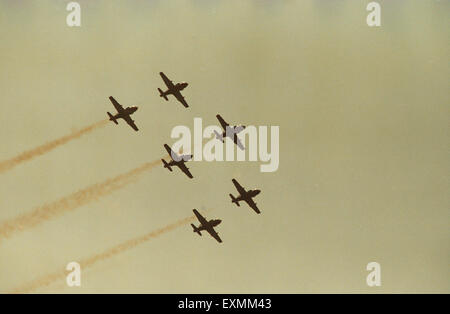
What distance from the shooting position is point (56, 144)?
200 feet

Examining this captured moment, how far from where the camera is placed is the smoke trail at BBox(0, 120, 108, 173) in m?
59.8

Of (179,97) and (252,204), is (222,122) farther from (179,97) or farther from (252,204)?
(252,204)

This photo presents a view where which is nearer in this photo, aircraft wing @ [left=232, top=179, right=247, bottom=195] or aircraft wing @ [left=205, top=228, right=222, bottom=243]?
aircraft wing @ [left=232, top=179, right=247, bottom=195]

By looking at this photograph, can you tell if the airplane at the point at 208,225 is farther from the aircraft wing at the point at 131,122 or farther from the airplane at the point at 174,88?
the airplane at the point at 174,88

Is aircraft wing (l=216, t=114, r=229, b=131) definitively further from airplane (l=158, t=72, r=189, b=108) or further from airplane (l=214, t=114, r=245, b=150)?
airplane (l=158, t=72, r=189, b=108)

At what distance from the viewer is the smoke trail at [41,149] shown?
59.8 meters

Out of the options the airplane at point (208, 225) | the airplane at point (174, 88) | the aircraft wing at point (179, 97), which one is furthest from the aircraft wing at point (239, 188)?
the airplane at point (174, 88)

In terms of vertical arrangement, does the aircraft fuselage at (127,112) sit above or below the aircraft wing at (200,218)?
above

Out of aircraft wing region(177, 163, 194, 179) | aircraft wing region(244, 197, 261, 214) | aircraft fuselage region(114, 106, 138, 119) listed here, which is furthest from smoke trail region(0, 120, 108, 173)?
aircraft wing region(244, 197, 261, 214)

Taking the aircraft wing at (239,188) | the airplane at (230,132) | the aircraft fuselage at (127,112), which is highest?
the aircraft fuselage at (127,112)

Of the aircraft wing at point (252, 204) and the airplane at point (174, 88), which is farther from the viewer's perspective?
the aircraft wing at point (252, 204)

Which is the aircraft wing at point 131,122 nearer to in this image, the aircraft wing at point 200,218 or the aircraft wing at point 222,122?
the aircraft wing at point 222,122
